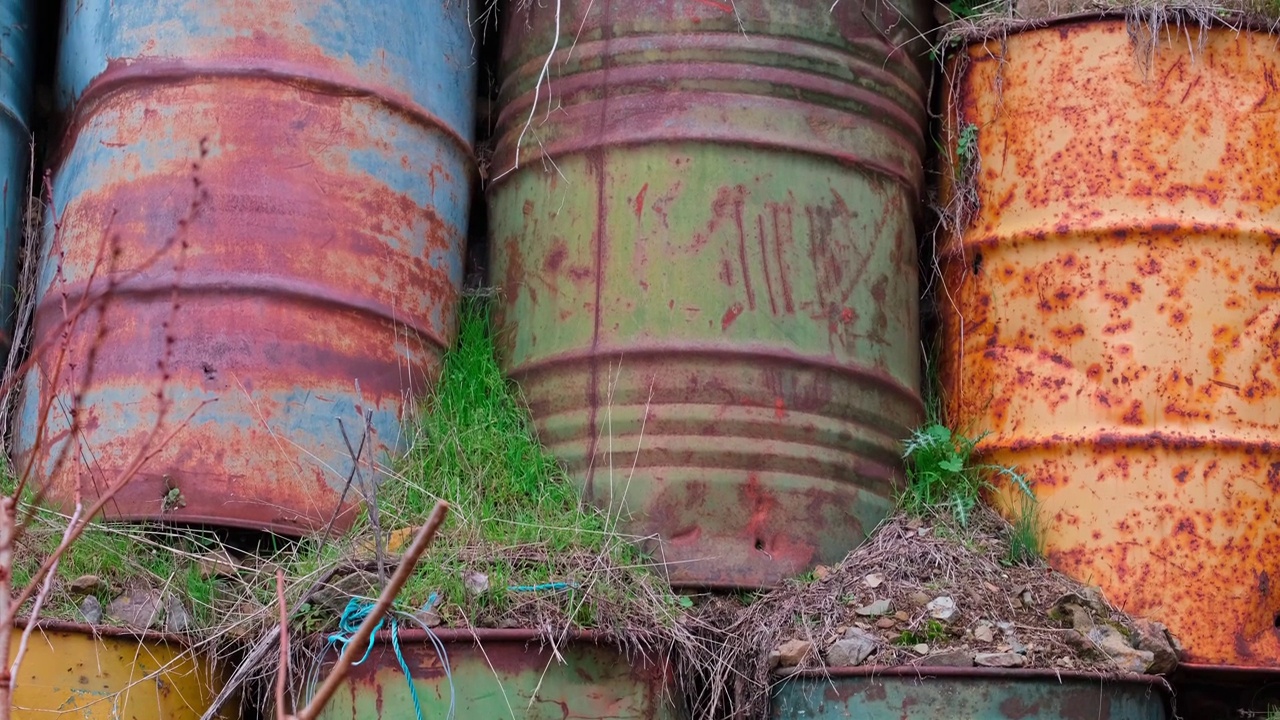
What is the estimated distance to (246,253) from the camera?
3.32m

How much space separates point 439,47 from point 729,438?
129 cm

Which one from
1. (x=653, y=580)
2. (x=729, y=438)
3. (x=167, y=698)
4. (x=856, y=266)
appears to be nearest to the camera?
(x=167, y=698)

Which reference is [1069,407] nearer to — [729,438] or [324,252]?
[729,438]

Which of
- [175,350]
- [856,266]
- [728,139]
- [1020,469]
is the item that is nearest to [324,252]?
[175,350]

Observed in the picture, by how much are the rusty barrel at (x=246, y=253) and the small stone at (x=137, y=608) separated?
0.19 m

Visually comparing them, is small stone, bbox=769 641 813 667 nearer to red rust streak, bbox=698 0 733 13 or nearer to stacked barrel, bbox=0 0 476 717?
stacked barrel, bbox=0 0 476 717

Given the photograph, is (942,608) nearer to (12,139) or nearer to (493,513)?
(493,513)

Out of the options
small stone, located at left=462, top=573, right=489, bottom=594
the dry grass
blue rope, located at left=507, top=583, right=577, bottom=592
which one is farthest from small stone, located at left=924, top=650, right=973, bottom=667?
small stone, located at left=462, top=573, right=489, bottom=594

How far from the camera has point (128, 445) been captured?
127 inches

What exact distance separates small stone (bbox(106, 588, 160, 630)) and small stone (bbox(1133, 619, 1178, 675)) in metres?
2.03

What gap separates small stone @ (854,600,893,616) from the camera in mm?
3123

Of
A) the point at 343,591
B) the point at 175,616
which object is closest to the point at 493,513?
the point at 343,591

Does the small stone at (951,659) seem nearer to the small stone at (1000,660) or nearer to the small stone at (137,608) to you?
the small stone at (1000,660)

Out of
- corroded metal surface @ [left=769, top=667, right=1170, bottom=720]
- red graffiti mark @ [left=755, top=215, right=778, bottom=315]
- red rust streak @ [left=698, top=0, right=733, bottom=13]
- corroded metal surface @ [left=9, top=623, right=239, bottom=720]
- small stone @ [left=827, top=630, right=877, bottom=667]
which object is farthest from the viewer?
red rust streak @ [left=698, top=0, right=733, bottom=13]
